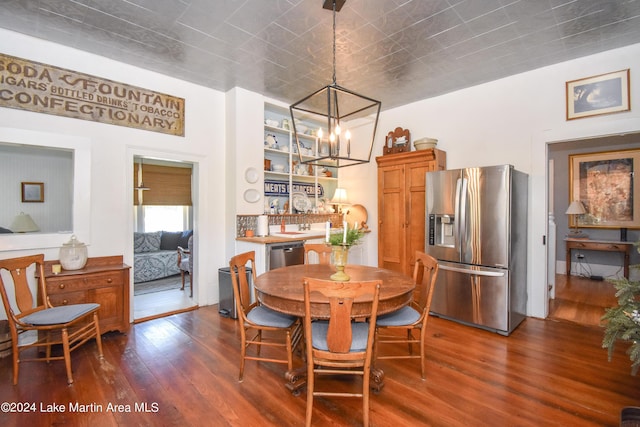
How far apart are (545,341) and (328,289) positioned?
2.70 m

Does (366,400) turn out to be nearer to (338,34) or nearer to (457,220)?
(457,220)

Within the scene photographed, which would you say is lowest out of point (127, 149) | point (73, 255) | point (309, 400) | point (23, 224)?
point (309, 400)

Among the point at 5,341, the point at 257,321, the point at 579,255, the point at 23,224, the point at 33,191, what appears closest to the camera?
the point at 257,321

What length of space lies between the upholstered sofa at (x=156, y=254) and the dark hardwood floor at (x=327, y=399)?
246cm

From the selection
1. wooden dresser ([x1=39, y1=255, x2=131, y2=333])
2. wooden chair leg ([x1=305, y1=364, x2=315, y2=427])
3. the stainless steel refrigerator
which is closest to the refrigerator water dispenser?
the stainless steel refrigerator

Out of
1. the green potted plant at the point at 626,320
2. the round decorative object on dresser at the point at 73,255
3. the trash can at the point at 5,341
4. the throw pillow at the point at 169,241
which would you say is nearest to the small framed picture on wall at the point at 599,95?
the green potted plant at the point at 626,320

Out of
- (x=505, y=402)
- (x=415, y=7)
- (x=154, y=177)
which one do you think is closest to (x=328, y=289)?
(x=505, y=402)

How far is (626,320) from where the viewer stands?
1.85 metres

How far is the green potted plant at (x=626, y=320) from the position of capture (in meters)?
1.82

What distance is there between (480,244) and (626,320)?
1.53m

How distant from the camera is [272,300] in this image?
206 centimetres

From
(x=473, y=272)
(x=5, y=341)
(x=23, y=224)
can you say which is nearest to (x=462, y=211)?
(x=473, y=272)

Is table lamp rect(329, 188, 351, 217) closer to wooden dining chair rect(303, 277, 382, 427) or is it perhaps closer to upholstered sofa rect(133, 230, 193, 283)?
upholstered sofa rect(133, 230, 193, 283)

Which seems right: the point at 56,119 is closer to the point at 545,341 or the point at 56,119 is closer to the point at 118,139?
the point at 118,139
